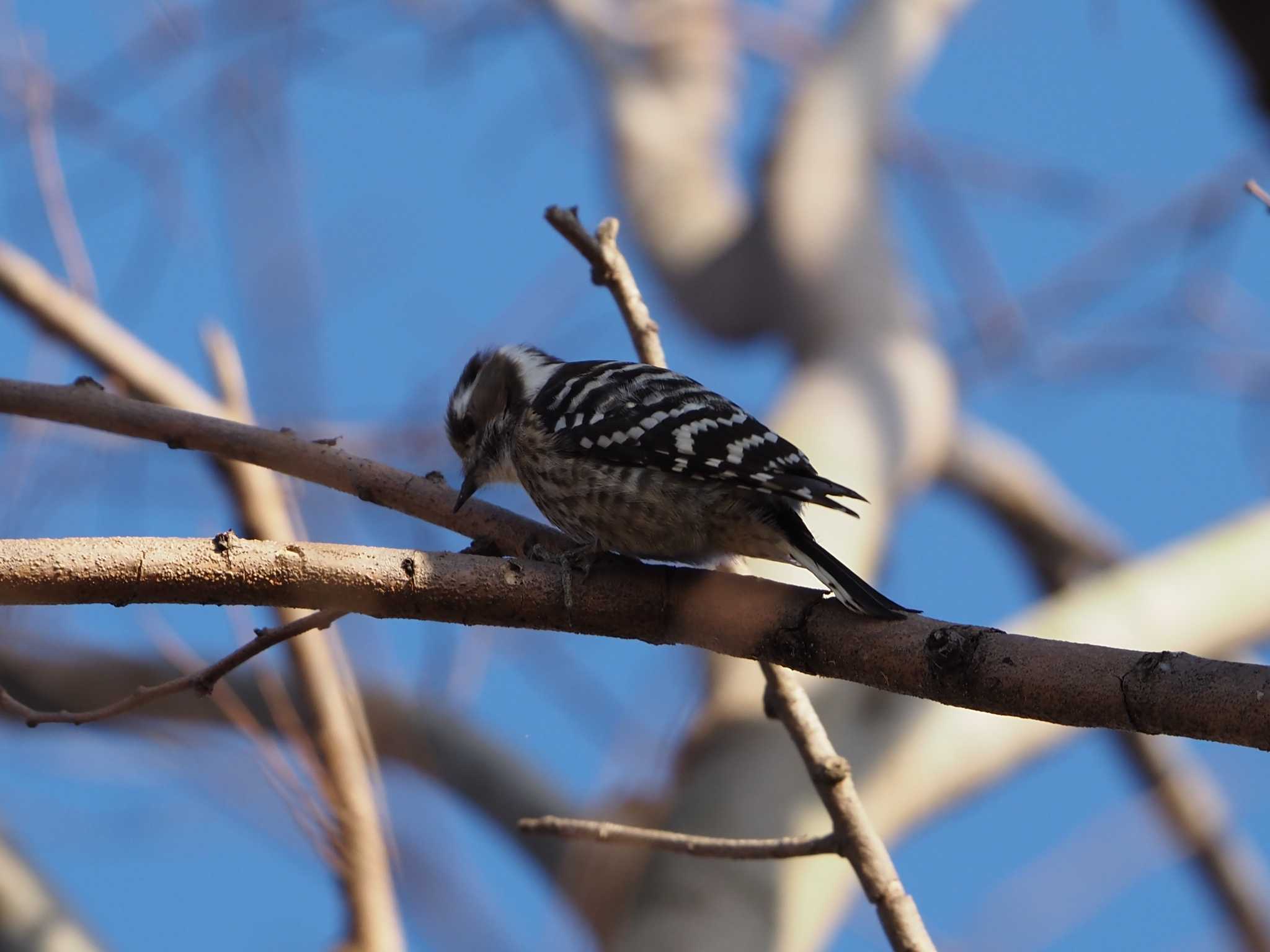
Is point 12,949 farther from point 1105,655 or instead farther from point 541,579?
point 1105,655

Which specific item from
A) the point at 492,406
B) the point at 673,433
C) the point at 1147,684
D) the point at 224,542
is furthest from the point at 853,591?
the point at 492,406

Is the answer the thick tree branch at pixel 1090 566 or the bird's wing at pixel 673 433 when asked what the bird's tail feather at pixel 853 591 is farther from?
the thick tree branch at pixel 1090 566

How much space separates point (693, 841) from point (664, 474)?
82 centimetres

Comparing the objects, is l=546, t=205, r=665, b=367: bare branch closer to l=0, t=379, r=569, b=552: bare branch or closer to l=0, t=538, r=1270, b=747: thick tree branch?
l=0, t=379, r=569, b=552: bare branch

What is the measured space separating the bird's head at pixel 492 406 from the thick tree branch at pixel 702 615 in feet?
4.03

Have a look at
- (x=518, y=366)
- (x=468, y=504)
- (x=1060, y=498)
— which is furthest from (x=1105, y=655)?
(x=1060, y=498)

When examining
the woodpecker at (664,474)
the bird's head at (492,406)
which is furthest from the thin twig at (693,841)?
the bird's head at (492,406)

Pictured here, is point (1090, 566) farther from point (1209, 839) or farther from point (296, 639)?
point (296, 639)

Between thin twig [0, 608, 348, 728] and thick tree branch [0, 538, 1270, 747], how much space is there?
0.27 feet

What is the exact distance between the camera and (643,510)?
2.91 meters

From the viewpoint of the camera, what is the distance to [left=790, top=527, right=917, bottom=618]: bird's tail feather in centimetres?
221

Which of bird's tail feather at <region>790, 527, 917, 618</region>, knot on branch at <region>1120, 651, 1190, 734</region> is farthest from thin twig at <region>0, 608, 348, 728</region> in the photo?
knot on branch at <region>1120, 651, 1190, 734</region>

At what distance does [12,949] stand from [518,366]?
3065 millimetres

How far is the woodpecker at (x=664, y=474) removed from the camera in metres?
2.75
